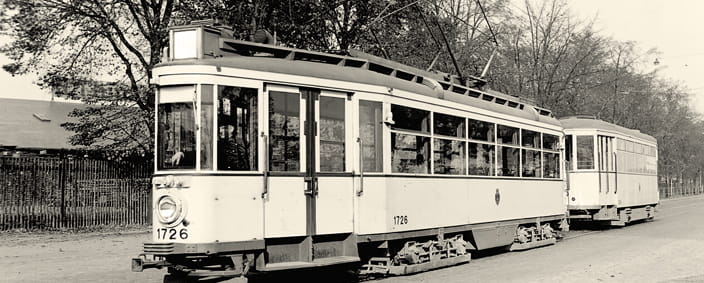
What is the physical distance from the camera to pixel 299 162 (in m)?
9.35

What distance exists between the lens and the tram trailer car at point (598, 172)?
21.0 m

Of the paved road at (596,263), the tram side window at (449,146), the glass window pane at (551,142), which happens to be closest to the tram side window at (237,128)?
the paved road at (596,263)

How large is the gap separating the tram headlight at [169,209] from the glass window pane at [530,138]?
350 inches

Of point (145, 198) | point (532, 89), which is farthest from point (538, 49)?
point (145, 198)

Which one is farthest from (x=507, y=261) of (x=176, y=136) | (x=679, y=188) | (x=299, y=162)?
(x=679, y=188)

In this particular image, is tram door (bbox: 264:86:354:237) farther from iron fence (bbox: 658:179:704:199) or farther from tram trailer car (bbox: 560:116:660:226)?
iron fence (bbox: 658:179:704:199)

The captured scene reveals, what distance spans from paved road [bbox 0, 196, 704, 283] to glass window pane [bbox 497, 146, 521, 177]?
5.53ft

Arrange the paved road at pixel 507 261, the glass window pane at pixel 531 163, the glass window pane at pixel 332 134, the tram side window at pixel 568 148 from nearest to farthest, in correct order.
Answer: the glass window pane at pixel 332 134, the paved road at pixel 507 261, the glass window pane at pixel 531 163, the tram side window at pixel 568 148

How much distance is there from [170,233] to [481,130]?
6.86 m

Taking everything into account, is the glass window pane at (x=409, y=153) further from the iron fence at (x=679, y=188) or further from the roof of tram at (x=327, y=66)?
the iron fence at (x=679, y=188)

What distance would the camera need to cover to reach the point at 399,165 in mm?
10805

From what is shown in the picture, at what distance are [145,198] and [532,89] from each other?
20509mm

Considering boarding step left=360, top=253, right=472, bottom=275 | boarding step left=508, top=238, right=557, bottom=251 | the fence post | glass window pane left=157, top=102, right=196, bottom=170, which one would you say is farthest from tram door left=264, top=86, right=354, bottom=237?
the fence post

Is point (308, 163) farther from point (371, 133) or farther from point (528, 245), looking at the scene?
point (528, 245)
